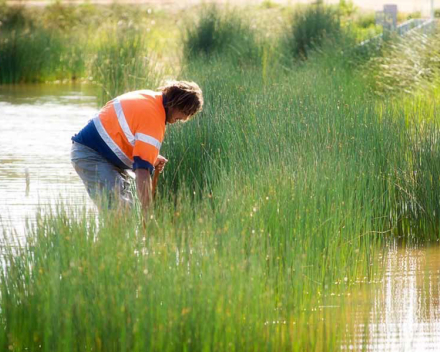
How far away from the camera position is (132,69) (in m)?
12.0

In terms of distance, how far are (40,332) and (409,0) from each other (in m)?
53.1

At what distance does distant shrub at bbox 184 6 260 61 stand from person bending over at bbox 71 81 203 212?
936 cm

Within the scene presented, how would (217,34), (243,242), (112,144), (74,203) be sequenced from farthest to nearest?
(217,34) < (74,203) < (112,144) < (243,242)

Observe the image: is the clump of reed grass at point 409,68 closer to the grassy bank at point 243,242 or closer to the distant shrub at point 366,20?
the grassy bank at point 243,242

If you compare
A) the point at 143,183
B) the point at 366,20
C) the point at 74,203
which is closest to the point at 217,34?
the point at 74,203

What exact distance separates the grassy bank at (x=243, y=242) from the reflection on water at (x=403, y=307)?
0.14 m

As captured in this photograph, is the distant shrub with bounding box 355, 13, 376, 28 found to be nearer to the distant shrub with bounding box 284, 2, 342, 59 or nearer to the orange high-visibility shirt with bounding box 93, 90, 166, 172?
the distant shrub with bounding box 284, 2, 342, 59

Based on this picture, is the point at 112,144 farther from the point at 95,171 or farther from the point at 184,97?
the point at 184,97

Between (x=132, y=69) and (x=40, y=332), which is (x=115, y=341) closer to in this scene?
(x=40, y=332)

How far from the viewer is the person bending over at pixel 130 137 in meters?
5.02

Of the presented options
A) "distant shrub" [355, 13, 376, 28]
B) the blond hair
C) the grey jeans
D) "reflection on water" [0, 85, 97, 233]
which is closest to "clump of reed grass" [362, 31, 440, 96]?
"reflection on water" [0, 85, 97, 233]

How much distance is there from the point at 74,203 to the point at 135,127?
0.89m

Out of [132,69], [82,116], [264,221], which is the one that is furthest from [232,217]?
[82,116]

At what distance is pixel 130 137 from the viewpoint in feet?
17.1
